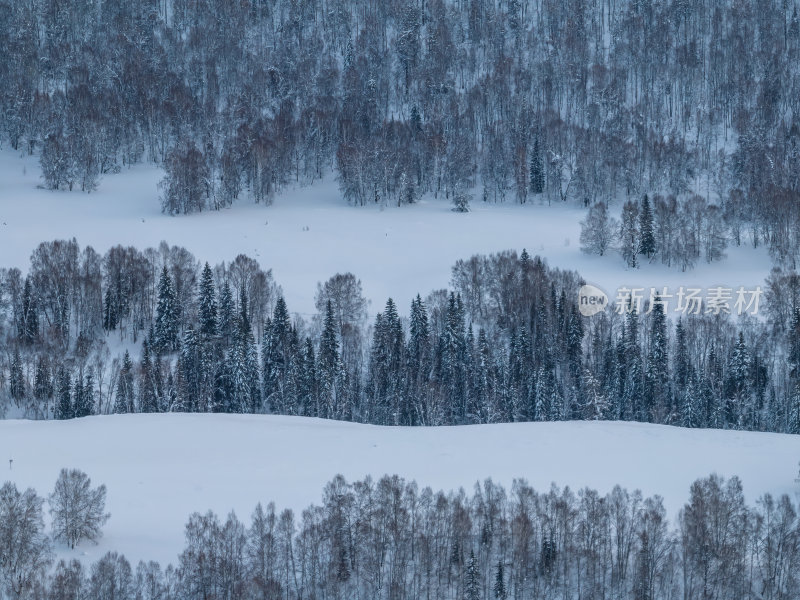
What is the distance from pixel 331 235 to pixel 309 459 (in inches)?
2832

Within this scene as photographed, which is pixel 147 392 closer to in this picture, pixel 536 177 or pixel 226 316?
pixel 226 316

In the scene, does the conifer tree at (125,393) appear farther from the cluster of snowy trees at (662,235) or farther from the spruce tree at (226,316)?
the cluster of snowy trees at (662,235)

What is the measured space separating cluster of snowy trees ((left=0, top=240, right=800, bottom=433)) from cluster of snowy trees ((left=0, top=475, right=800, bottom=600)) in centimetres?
3359

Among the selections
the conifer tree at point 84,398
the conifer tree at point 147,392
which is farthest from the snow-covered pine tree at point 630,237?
the conifer tree at point 84,398

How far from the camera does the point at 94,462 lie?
74000 mm

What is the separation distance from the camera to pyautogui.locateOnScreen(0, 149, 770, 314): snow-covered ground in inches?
5034

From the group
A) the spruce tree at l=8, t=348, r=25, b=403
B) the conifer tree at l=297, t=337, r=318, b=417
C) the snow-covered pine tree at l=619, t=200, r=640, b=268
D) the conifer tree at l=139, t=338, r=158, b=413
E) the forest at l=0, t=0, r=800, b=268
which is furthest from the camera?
the forest at l=0, t=0, r=800, b=268

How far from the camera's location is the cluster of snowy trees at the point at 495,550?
5916cm

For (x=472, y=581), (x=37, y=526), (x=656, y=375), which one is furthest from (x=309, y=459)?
(x=656, y=375)

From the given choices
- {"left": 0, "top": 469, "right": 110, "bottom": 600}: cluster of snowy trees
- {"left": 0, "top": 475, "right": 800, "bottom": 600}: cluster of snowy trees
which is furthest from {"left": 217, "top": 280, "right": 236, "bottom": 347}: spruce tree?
{"left": 0, "top": 475, "right": 800, "bottom": 600}: cluster of snowy trees

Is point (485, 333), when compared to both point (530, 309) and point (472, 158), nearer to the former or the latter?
point (530, 309)

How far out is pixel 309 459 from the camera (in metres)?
75.4

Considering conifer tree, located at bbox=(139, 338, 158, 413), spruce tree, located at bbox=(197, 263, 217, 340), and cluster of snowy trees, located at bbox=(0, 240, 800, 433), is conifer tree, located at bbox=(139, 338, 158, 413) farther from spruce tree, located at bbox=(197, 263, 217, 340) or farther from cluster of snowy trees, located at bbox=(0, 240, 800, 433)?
spruce tree, located at bbox=(197, 263, 217, 340)

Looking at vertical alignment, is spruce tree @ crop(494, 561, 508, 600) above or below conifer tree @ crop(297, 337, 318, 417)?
below
